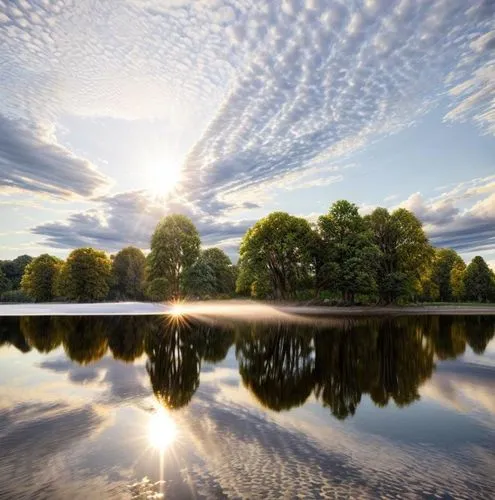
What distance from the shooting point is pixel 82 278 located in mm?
95875

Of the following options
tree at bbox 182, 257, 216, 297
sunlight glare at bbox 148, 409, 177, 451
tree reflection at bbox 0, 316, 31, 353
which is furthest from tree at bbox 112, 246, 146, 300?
sunlight glare at bbox 148, 409, 177, 451

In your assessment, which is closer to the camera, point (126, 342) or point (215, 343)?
point (126, 342)

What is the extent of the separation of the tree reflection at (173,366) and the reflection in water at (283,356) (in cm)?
3

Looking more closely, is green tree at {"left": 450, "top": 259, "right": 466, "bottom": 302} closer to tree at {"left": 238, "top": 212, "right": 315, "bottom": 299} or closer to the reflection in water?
tree at {"left": 238, "top": 212, "right": 315, "bottom": 299}

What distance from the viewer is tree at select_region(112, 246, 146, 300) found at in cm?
11162

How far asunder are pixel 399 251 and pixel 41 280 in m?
101

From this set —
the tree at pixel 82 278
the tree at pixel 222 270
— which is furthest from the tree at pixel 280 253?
the tree at pixel 82 278

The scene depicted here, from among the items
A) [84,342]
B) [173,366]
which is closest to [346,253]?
[84,342]

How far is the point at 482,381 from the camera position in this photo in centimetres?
1404

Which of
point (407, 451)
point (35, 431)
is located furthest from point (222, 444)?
point (35, 431)

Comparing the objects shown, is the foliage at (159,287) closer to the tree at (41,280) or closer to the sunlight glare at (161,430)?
the tree at (41,280)

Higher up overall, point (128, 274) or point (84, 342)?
point (128, 274)

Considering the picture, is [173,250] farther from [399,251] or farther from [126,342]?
[126,342]

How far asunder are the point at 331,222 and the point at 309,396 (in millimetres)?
59671
